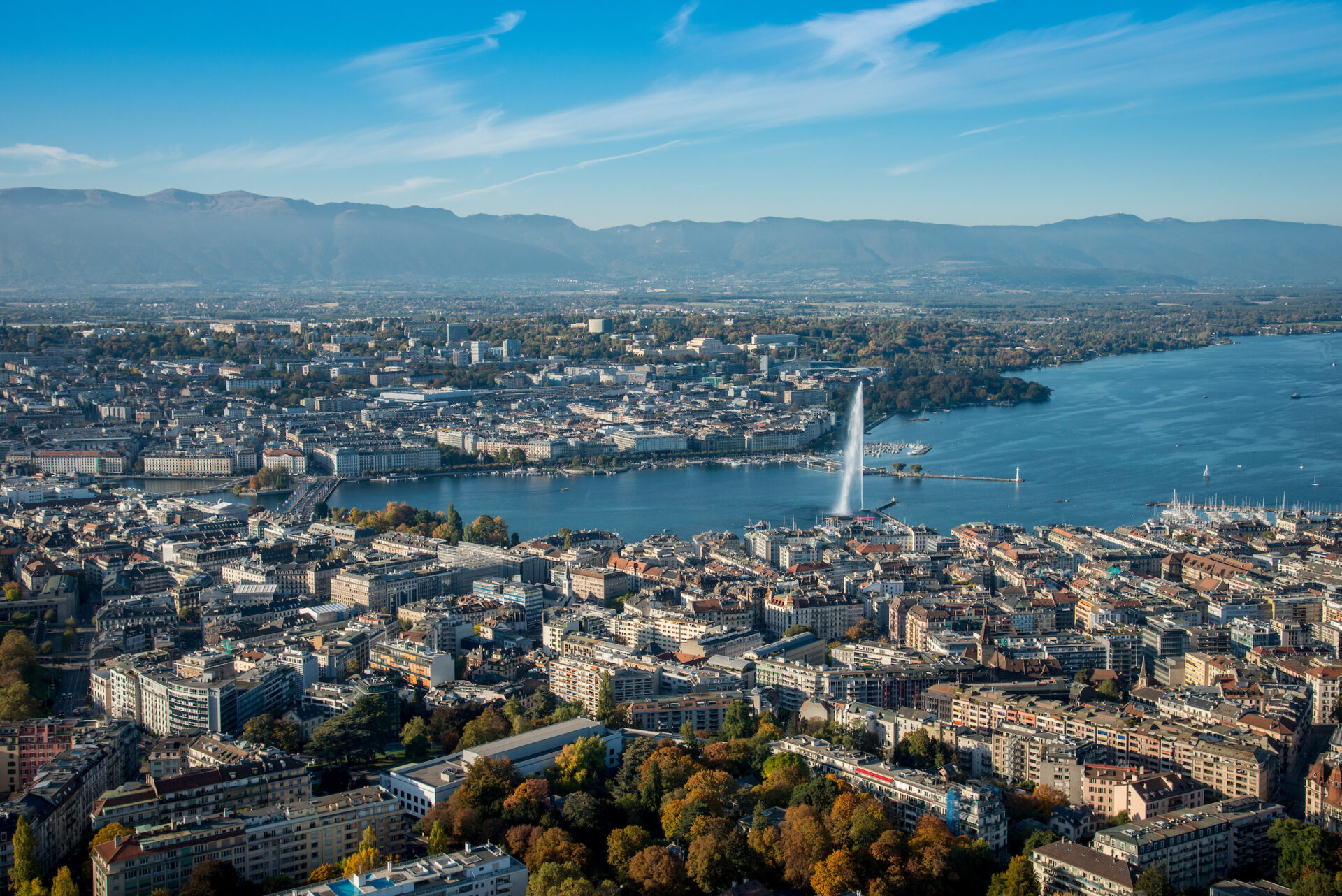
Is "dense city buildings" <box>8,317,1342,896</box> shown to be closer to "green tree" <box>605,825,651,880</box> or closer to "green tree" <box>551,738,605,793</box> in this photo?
"green tree" <box>551,738,605,793</box>

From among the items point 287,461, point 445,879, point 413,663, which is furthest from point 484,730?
point 287,461

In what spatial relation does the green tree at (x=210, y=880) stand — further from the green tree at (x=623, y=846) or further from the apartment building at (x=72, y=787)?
the green tree at (x=623, y=846)

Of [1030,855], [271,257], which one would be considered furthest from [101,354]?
[271,257]

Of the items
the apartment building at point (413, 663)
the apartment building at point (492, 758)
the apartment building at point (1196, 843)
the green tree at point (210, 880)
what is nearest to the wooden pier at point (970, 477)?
the apartment building at point (413, 663)

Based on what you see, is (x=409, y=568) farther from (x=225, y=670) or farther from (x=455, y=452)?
(x=455, y=452)

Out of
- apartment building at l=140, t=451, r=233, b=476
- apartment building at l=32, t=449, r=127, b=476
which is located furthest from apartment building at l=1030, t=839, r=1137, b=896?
apartment building at l=32, t=449, r=127, b=476

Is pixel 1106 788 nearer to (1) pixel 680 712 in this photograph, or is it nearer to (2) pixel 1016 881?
(2) pixel 1016 881
